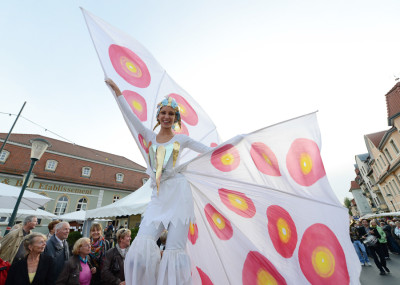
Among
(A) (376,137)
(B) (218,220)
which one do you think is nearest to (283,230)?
(B) (218,220)

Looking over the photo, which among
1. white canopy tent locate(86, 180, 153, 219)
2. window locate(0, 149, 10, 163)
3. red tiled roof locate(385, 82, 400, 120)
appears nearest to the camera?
white canopy tent locate(86, 180, 153, 219)

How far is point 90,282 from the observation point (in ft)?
12.7

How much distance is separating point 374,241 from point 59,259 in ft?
32.3

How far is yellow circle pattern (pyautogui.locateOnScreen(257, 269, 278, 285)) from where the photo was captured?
5.70ft

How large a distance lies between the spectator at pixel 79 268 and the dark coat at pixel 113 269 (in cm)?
25

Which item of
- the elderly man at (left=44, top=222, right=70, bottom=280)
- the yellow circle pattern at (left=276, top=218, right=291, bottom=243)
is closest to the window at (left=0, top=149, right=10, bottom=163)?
the elderly man at (left=44, top=222, right=70, bottom=280)

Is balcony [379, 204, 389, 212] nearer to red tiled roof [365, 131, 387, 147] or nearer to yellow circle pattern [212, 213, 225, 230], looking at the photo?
red tiled roof [365, 131, 387, 147]

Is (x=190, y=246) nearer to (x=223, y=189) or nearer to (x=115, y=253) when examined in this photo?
(x=223, y=189)

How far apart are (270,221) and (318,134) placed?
106cm

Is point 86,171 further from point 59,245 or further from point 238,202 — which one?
point 238,202

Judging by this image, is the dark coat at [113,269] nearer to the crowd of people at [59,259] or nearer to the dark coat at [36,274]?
the crowd of people at [59,259]

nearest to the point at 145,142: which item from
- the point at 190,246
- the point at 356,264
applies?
the point at 190,246

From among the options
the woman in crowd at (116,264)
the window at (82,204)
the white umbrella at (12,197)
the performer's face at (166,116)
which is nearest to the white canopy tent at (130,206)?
the white umbrella at (12,197)

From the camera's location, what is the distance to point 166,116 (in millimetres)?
2234
